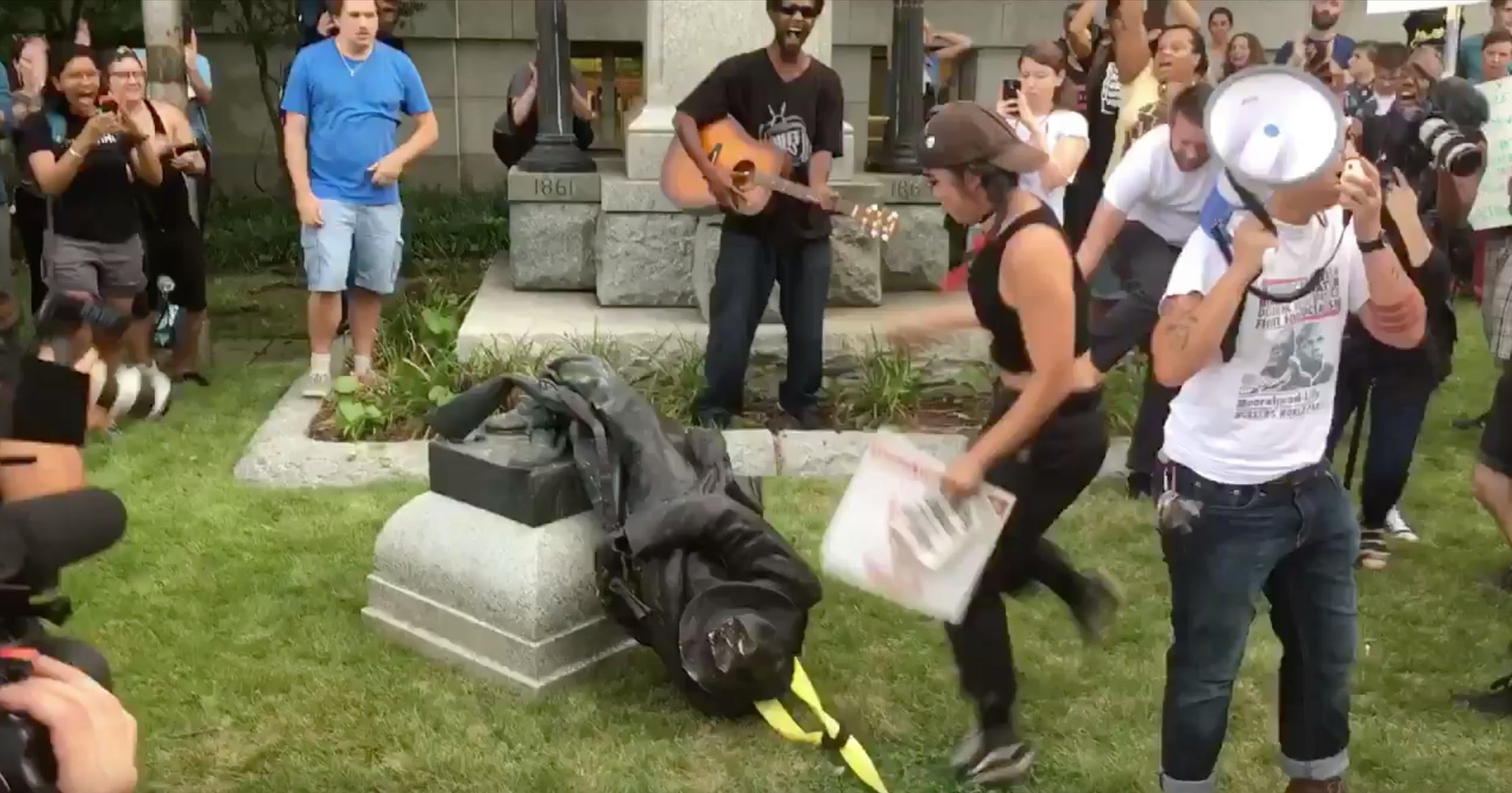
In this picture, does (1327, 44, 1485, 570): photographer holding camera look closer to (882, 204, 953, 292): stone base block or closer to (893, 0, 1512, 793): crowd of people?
(893, 0, 1512, 793): crowd of people

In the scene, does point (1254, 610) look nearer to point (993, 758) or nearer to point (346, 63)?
point (993, 758)

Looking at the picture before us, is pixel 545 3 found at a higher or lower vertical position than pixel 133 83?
higher

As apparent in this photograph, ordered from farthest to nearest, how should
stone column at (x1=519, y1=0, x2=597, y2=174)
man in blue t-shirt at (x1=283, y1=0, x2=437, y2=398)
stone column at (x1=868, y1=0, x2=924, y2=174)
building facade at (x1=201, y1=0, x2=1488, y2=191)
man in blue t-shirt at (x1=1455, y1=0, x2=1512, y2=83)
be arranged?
building facade at (x1=201, y1=0, x2=1488, y2=191)
man in blue t-shirt at (x1=1455, y1=0, x2=1512, y2=83)
stone column at (x1=868, y1=0, x2=924, y2=174)
stone column at (x1=519, y1=0, x2=597, y2=174)
man in blue t-shirt at (x1=283, y1=0, x2=437, y2=398)

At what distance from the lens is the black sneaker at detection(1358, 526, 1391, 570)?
4.91m

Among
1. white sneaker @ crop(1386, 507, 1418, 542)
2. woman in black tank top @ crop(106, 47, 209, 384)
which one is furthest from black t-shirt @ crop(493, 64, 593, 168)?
white sneaker @ crop(1386, 507, 1418, 542)

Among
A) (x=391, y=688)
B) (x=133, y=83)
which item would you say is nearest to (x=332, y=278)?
(x=133, y=83)

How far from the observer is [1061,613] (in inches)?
176

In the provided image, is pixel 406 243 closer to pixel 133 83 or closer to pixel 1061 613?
pixel 133 83

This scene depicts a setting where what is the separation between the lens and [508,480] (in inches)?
154

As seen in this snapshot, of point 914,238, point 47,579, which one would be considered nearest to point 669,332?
point 914,238

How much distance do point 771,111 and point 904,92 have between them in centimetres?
280

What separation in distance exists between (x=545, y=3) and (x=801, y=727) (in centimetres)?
520

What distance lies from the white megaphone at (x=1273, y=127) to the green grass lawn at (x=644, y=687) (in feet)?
5.44

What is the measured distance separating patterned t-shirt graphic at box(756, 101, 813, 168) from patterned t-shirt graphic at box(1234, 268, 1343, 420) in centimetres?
352
